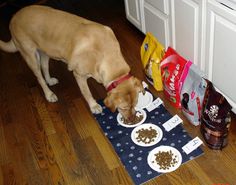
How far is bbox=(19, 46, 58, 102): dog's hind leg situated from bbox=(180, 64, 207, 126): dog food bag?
3.91 feet

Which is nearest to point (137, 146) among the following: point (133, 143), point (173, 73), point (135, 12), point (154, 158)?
point (133, 143)

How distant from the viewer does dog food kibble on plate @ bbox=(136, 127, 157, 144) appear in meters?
2.35

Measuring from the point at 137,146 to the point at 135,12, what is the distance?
62.9 inches

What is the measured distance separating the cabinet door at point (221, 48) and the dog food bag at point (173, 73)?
19cm

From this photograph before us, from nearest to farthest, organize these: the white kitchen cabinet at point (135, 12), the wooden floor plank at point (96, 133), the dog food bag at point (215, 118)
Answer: the dog food bag at point (215, 118), the wooden floor plank at point (96, 133), the white kitchen cabinet at point (135, 12)

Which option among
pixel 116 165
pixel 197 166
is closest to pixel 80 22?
pixel 116 165

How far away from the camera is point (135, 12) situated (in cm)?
335

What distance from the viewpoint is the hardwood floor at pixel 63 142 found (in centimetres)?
213

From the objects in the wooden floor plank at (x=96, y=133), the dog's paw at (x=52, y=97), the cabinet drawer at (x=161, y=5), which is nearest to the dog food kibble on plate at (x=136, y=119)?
the wooden floor plank at (x=96, y=133)

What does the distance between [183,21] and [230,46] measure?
0.56 m

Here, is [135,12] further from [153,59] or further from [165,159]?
[165,159]

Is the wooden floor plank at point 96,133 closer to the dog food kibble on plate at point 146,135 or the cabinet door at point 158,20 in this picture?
the dog food kibble on plate at point 146,135

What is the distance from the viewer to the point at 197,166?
6.97 feet

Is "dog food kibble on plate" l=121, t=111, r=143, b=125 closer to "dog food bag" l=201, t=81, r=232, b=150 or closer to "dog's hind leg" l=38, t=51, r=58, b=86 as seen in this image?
"dog food bag" l=201, t=81, r=232, b=150
